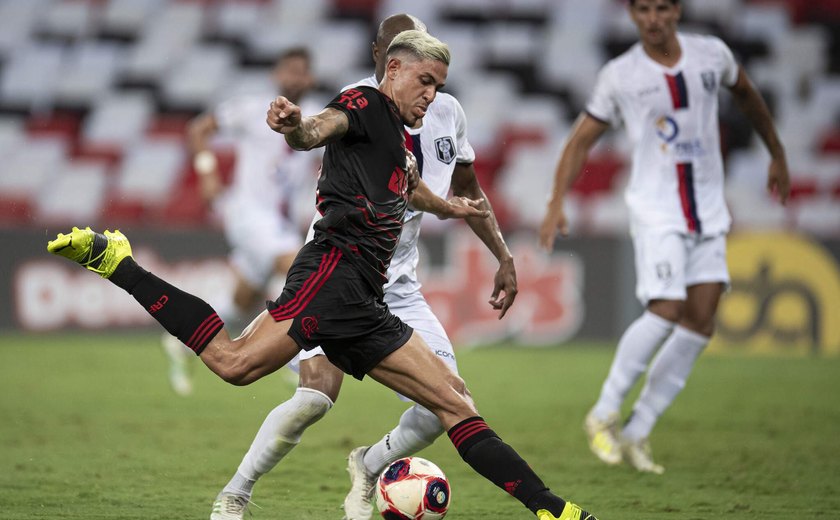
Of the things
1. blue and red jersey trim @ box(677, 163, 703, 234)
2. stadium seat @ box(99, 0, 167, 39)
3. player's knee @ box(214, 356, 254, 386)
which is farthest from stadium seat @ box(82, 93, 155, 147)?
player's knee @ box(214, 356, 254, 386)

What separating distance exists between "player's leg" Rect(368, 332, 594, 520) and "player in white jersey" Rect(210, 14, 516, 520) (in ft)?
1.57

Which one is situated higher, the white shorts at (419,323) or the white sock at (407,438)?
the white shorts at (419,323)

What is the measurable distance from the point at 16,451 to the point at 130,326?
6.74m

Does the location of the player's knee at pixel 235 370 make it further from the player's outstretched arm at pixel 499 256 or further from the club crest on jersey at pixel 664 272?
the club crest on jersey at pixel 664 272

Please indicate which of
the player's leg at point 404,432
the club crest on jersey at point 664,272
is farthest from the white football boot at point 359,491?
the club crest on jersey at point 664,272

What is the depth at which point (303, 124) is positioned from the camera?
154 inches

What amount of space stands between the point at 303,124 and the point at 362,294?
747 millimetres

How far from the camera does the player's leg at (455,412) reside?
428 cm

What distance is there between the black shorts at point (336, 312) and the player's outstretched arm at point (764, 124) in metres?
3.41

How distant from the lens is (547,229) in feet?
22.1

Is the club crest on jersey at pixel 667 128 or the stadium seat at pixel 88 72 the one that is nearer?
the club crest on jersey at pixel 667 128

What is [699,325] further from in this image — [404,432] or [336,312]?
[336,312]

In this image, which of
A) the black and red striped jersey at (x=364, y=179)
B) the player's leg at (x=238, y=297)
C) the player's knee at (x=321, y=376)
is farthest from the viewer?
the player's leg at (x=238, y=297)

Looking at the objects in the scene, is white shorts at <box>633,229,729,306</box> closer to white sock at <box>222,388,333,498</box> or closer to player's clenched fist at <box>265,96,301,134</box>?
white sock at <box>222,388,333,498</box>
